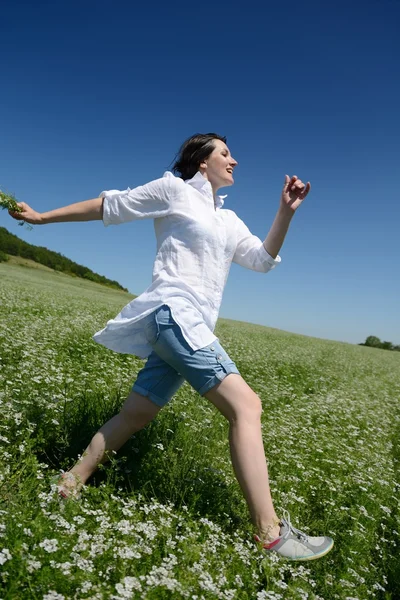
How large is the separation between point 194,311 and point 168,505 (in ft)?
5.18

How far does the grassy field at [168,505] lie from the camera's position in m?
2.64

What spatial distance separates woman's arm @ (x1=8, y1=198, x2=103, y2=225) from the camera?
3.68m

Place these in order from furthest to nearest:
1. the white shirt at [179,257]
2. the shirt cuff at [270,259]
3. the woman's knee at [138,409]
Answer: the shirt cuff at [270,259], the woman's knee at [138,409], the white shirt at [179,257]

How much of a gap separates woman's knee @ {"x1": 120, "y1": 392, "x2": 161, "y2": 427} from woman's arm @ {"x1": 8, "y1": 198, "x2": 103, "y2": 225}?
1.47 m

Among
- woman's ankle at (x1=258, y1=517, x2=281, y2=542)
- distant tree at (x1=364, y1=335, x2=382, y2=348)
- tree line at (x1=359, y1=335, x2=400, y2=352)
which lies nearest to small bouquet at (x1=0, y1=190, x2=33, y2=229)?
woman's ankle at (x1=258, y1=517, x2=281, y2=542)

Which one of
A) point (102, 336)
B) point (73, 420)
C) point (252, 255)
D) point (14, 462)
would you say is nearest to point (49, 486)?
point (14, 462)

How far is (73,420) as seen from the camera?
4.52 m

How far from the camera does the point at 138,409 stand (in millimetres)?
3783

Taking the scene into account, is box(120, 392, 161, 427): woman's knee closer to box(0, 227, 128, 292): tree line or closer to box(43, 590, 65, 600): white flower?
box(43, 590, 65, 600): white flower

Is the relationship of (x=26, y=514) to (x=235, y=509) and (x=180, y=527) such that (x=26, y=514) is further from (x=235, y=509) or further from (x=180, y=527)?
(x=235, y=509)

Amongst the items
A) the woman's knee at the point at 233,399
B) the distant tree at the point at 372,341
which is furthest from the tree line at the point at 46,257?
the woman's knee at the point at 233,399

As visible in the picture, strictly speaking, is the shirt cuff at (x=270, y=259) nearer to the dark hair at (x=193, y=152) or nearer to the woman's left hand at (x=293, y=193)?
the woman's left hand at (x=293, y=193)

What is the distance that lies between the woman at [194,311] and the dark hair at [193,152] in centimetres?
1

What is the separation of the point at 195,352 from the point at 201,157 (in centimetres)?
180
